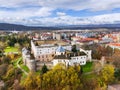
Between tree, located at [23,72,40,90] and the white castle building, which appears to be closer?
tree, located at [23,72,40,90]

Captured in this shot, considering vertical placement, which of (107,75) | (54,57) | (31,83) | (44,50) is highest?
(44,50)

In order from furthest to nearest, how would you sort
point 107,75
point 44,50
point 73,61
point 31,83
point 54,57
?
point 44,50 < point 73,61 < point 54,57 < point 107,75 < point 31,83

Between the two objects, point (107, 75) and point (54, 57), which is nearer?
point (107, 75)

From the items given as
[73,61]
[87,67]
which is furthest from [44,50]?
[87,67]

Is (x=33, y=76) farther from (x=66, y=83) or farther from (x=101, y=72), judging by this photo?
(x=101, y=72)

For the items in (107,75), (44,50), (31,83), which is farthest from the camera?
(44,50)

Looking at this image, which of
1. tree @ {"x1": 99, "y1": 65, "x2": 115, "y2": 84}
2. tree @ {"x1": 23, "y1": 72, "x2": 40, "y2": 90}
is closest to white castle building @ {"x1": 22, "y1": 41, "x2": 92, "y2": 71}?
tree @ {"x1": 23, "y1": 72, "x2": 40, "y2": 90}

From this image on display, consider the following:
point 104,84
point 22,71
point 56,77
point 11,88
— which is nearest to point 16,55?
point 22,71

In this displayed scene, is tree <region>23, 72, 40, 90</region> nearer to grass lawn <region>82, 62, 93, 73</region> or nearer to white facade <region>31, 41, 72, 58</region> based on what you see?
grass lawn <region>82, 62, 93, 73</region>

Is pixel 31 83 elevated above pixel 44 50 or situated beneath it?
situated beneath

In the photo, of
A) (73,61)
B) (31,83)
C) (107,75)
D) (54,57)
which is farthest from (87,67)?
(31,83)

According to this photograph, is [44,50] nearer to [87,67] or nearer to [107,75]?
[87,67]
